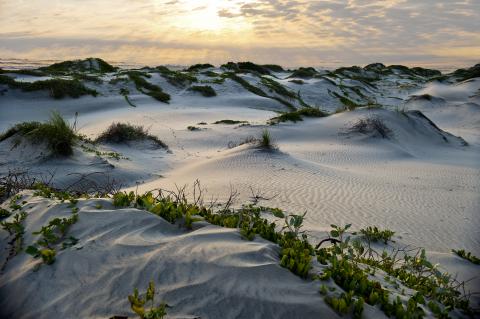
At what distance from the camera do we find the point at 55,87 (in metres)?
20.0

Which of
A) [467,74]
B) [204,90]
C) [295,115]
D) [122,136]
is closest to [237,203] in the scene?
[122,136]

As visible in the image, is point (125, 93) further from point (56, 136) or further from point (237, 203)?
point (237, 203)

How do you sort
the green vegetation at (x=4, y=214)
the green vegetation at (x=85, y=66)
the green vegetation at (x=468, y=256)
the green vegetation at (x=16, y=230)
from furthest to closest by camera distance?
the green vegetation at (x=85, y=66) → the green vegetation at (x=468, y=256) → the green vegetation at (x=4, y=214) → the green vegetation at (x=16, y=230)

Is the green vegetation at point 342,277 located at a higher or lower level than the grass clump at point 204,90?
lower

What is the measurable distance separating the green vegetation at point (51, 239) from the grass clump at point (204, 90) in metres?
21.1

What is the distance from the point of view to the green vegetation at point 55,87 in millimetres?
19578

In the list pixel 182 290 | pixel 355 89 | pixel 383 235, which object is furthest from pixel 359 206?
pixel 355 89

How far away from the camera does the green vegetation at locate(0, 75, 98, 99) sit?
1958cm

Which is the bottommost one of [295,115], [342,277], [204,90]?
[342,277]

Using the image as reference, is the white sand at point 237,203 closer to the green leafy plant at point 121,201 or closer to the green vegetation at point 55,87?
the green leafy plant at point 121,201

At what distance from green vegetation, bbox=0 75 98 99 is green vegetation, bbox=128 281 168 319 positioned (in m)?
19.6

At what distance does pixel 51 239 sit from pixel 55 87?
62.7ft

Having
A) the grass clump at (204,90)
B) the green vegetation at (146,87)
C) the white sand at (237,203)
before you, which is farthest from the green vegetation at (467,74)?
the green vegetation at (146,87)

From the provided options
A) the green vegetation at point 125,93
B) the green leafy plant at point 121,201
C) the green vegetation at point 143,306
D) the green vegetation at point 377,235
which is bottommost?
the green vegetation at point 377,235
